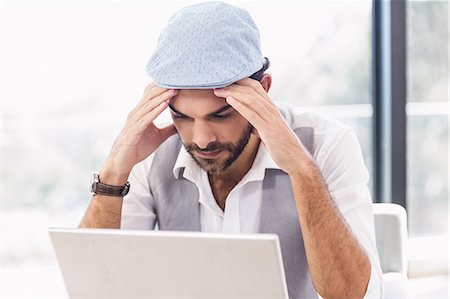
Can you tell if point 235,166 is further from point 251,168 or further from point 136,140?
point 136,140

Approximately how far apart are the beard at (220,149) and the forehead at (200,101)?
9cm

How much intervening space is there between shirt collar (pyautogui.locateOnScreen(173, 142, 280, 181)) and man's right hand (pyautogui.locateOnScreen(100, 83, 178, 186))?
0.07m

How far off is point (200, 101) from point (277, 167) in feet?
0.91

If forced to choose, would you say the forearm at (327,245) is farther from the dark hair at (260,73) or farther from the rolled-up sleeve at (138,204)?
the rolled-up sleeve at (138,204)

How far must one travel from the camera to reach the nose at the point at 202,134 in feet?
4.87

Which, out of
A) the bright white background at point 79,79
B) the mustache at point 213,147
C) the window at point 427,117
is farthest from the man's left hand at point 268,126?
the window at point 427,117

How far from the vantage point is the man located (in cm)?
144

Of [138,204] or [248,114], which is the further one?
[138,204]

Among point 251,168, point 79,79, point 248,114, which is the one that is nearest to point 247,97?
point 248,114

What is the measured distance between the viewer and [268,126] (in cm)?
145

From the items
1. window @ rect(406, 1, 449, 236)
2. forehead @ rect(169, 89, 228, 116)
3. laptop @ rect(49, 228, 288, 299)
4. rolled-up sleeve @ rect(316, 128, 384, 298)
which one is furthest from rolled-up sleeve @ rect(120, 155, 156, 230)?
window @ rect(406, 1, 449, 236)

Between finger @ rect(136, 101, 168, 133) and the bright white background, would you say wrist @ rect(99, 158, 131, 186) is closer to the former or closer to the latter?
finger @ rect(136, 101, 168, 133)

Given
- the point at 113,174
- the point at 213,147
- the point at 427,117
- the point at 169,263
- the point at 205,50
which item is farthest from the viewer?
the point at 427,117

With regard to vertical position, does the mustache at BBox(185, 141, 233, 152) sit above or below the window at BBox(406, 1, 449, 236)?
above
